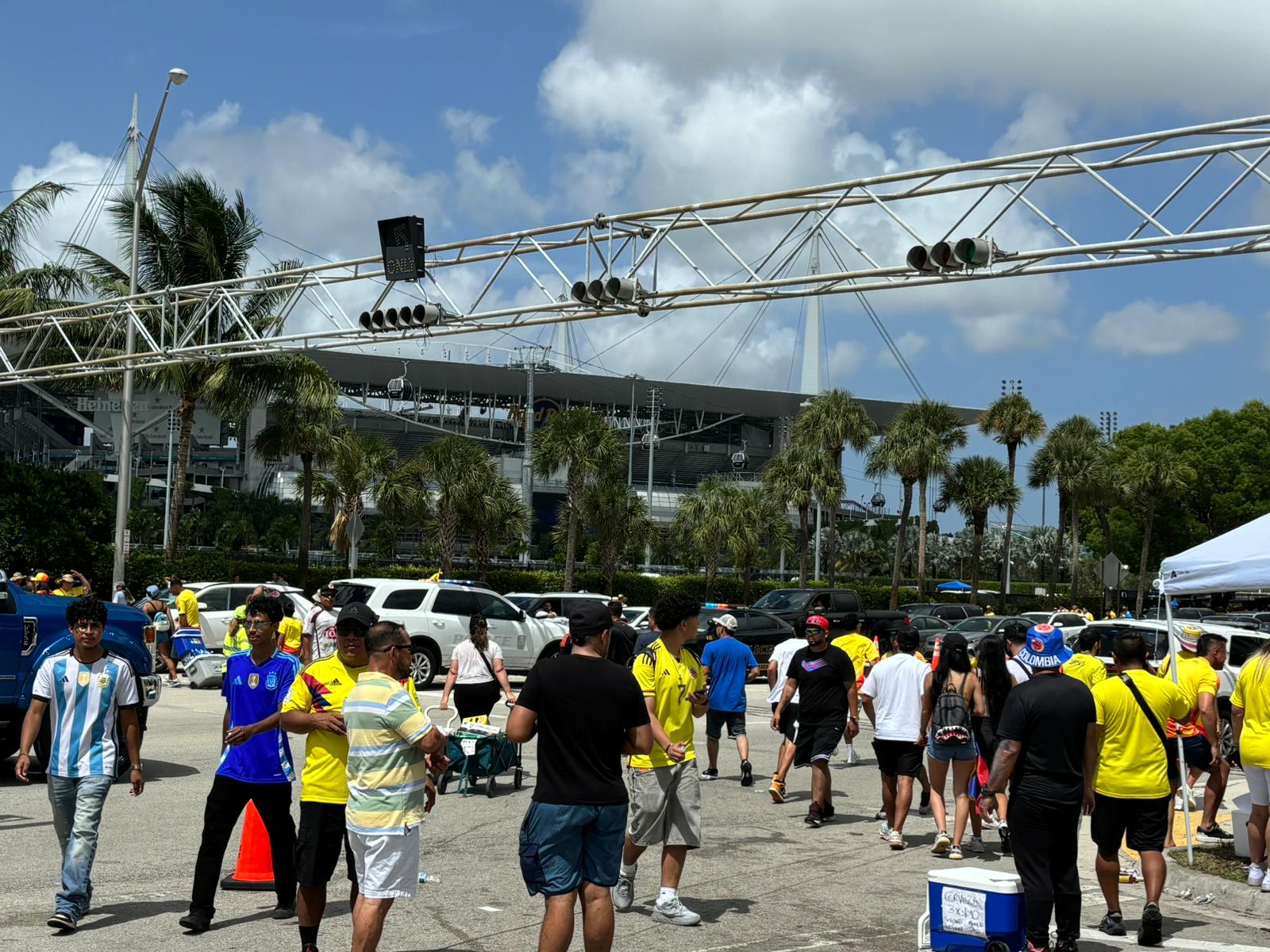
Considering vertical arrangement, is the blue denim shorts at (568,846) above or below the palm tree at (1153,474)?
below

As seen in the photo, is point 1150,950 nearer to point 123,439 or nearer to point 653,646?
point 653,646

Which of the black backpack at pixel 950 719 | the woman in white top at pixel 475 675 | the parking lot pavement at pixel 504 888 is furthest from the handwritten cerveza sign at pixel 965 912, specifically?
the woman in white top at pixel 475 675

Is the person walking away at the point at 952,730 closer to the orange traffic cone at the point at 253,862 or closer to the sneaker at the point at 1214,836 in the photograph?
the sneaker at the point at 1214,836

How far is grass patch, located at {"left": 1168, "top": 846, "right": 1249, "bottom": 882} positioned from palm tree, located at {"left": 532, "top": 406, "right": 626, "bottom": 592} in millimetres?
34087

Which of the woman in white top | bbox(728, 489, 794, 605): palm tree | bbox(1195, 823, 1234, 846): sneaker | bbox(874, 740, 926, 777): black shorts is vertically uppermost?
bbox(728, 489, 794, 605): palm tree

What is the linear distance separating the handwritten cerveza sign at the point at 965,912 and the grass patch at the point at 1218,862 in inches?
129

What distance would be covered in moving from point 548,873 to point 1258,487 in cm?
6722

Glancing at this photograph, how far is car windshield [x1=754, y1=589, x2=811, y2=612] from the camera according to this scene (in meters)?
33.9

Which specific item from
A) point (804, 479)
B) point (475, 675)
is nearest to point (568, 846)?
point (475, 675)

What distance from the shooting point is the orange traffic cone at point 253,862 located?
8.27m

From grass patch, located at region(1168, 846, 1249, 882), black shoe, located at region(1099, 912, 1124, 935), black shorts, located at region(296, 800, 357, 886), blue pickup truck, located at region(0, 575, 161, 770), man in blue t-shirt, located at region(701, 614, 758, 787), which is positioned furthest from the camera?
man in blue t-shirt, located at region(701, 614, 758, 787)

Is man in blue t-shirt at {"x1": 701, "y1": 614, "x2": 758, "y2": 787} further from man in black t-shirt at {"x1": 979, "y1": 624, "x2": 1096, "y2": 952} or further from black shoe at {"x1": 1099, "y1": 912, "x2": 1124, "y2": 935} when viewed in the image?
man in black t-shirt at {"x1": 979, "y1": 624, "x2": 1096, "y2": 952}

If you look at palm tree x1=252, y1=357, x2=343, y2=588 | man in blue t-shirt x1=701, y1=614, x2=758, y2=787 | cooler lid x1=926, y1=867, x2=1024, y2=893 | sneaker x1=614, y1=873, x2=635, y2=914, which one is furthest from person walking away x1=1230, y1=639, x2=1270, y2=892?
palm tree x1=252, y1=357, x2=343, y2=588

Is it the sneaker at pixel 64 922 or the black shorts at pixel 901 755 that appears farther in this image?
the black shorts at pixel 901 755
